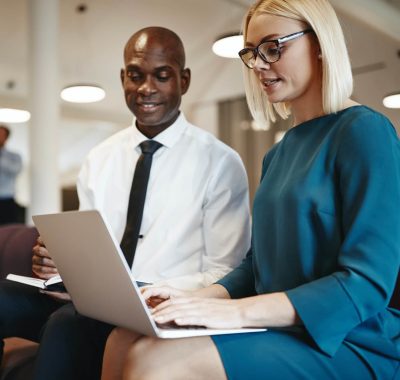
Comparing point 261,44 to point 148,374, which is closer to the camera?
point 148,374

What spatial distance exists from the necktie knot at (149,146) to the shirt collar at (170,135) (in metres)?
0.01

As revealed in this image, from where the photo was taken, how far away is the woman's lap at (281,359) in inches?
41.8

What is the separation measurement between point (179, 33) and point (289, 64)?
7402 millimetres

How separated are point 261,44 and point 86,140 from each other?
12.3 m

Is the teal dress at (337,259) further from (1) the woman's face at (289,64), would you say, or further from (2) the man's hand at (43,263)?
(2) the man's hand at (43,263)

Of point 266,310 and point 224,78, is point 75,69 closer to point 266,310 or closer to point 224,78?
point 224,78

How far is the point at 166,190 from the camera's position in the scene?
2051 millimetres

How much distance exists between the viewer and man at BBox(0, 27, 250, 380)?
189 centimetres

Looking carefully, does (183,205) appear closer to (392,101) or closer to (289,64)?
(289,64)

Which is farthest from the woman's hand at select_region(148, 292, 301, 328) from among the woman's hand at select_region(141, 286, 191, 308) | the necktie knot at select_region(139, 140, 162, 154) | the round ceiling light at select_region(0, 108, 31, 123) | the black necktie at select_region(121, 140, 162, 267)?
the round ceiling light at select_region(0, 108, 31, 123)

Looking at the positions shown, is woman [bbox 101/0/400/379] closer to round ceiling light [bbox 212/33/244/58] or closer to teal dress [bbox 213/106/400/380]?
teal dress [bbox 213/106/400/380]

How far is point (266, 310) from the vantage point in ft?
3.63

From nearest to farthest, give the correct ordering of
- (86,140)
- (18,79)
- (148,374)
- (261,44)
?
(148,374) → (261,44) → (18,79) → (86,140)

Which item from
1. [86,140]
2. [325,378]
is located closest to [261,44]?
[325,378]
